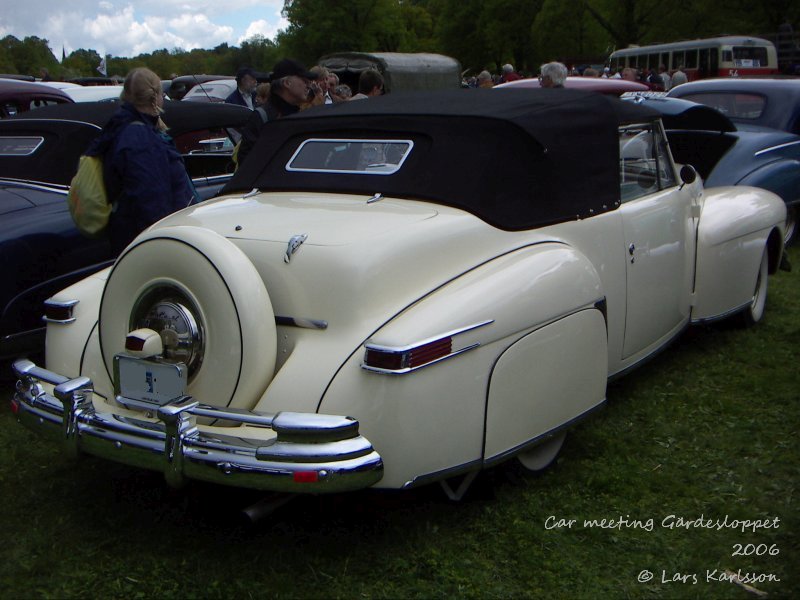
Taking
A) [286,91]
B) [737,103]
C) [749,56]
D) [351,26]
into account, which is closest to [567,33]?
[351,26]

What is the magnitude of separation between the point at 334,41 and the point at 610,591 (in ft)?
188

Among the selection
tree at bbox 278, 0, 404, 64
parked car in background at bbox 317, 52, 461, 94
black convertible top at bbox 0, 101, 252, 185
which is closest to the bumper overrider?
black convertible top at bbox 0, 101, 252, 185

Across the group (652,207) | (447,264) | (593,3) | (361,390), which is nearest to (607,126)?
(652,207)

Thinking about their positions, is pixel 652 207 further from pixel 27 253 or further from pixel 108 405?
pixel 27 253

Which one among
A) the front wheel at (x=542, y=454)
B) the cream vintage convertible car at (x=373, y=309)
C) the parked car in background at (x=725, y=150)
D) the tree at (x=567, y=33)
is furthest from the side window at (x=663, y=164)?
the tree at (x=567, y=33)

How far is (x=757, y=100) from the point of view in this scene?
8.16m

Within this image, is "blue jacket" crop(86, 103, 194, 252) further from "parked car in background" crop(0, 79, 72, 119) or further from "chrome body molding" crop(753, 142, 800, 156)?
"parked car in background" crop(0, 79, 72, 119)

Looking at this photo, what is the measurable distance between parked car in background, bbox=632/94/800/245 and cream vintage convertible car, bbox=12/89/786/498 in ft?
9.85

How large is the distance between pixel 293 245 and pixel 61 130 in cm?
303

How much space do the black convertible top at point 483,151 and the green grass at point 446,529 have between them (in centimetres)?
111

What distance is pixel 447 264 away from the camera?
3193 mm

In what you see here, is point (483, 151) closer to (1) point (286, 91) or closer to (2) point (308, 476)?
(2) point (308, 476)

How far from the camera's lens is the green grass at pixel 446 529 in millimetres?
2863

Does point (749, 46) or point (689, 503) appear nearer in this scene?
point (689, 503)
